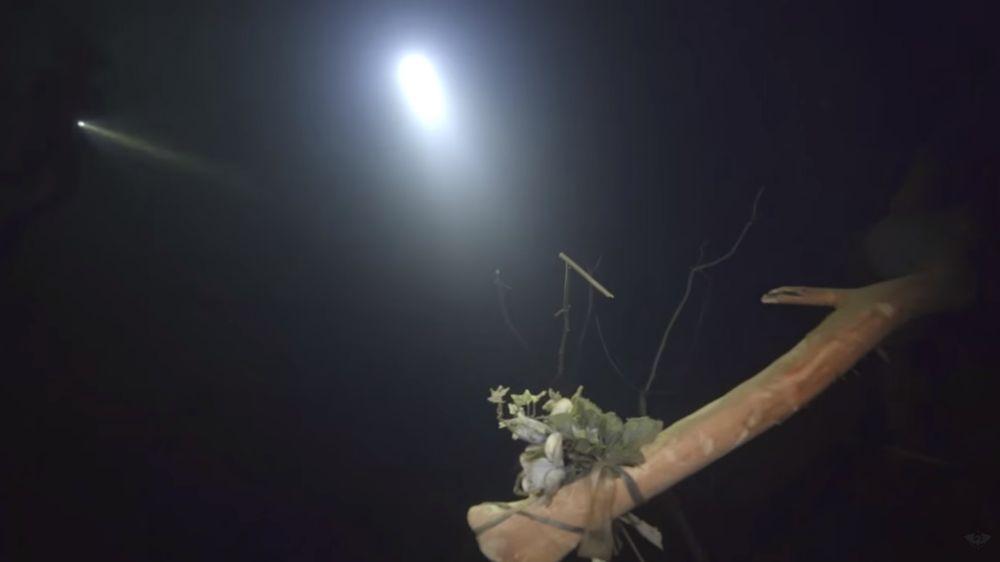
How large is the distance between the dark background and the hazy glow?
0.03m

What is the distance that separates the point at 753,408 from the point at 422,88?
799mm

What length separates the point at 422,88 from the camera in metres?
1.12

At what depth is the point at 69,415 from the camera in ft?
3.65

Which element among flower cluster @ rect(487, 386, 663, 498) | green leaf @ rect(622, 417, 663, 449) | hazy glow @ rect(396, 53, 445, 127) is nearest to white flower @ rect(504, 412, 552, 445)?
flower cluster @ rect(487, 386, 663, 498)

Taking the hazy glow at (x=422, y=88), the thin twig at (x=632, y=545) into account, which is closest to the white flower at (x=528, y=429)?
the thin twig at (x=632, y=545)

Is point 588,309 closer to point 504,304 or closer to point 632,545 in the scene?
point 504,304

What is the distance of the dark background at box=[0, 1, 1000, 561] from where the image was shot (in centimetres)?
106

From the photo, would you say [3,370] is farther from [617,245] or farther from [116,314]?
[617,245]

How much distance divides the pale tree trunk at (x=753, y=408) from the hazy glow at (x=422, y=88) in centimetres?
68

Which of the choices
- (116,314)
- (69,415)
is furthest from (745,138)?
(69,415)

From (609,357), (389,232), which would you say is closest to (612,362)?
(609,357)

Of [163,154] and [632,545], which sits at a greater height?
[163,154]

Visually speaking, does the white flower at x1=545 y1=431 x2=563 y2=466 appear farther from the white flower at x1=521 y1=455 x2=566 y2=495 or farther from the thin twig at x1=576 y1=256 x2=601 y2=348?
the thin twig at x1=576 y1=256 x2=601 y2=348

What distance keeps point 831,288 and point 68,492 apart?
1.42 metres
